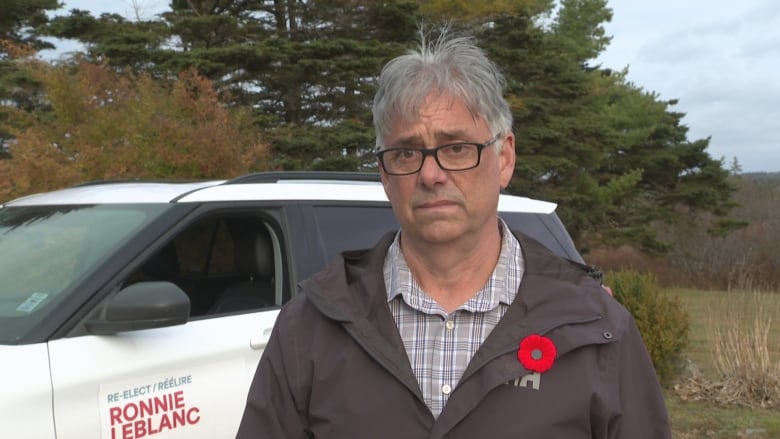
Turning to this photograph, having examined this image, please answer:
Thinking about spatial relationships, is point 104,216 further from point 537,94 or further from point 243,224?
point 537,94

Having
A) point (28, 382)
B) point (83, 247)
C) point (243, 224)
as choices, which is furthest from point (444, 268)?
point (243, 224)

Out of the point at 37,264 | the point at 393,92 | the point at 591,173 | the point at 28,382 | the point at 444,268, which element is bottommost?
the point at 591,173

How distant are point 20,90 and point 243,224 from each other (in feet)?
63.8

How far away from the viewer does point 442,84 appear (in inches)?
72.6

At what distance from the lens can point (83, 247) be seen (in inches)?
131

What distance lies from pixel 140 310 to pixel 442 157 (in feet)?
4.91

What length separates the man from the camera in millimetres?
1663

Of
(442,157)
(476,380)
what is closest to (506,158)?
(442,157)

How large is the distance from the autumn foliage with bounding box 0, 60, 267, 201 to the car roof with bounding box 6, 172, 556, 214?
4.06m

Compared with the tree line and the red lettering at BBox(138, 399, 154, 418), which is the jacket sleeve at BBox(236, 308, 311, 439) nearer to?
the red lettering at BBox(138, 399, 154, 418)

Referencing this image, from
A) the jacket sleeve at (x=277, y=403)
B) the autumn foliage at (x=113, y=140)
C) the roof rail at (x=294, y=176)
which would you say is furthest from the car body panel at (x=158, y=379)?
the autumn foliage at (x=113, y=140)

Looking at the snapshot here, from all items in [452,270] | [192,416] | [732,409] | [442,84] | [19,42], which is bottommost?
[732,409]

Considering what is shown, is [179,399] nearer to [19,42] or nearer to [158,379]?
[158,379]

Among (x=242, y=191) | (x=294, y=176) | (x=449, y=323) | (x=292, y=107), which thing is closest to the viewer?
(x=449, y=323)
